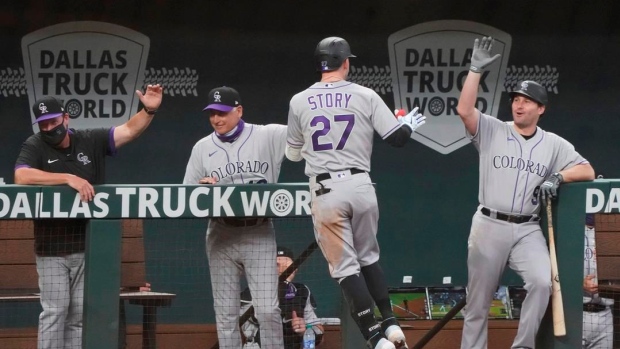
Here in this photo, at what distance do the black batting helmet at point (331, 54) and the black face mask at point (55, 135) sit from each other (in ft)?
4.31

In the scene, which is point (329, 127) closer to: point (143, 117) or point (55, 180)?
point (143, 117)

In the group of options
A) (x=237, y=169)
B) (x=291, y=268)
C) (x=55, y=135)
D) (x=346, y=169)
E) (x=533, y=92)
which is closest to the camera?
(x=346, y=169)

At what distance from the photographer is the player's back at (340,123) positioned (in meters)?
5.22

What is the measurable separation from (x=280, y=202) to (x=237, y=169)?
0.52m

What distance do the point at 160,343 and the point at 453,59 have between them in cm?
286

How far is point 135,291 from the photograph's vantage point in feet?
19.6

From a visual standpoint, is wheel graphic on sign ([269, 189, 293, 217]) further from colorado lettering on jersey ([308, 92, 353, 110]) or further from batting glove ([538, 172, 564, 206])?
batting glove ([538, 172, 564, 206])

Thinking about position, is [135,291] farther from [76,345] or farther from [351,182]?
[351,182]

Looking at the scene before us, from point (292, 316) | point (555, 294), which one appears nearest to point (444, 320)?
point (292, 316)

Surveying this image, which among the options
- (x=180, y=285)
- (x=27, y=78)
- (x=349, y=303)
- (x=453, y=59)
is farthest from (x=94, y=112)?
(x=349, y=303)

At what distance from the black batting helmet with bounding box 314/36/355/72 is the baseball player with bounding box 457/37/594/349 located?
0.60 metres

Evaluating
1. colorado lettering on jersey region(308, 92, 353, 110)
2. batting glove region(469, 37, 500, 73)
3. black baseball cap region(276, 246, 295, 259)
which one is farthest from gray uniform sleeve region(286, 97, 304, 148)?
black baseball cap region(276, 246, 295, 259)

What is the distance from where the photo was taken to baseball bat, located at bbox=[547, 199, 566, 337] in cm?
536

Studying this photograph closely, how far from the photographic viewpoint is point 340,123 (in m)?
5.22
